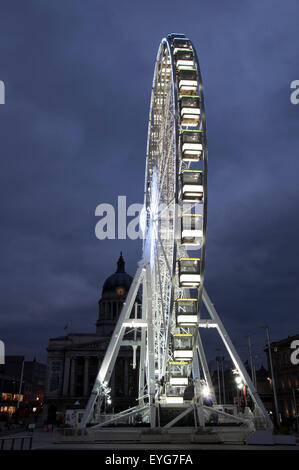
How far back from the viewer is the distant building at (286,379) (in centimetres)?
8894

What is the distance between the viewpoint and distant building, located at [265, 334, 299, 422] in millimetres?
88938

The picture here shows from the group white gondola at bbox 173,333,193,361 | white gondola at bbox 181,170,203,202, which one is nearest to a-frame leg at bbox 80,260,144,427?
white gondola at bbox 173,333,193,361

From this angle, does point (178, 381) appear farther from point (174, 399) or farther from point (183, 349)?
point (183, 349)

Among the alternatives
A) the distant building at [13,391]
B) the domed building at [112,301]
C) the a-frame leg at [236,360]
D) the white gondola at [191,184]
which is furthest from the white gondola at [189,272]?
the domed building at [112,301]

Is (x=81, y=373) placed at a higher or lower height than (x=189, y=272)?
lower

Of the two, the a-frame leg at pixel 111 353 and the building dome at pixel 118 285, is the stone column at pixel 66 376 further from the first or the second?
the a-frame leg at pixel 111 353

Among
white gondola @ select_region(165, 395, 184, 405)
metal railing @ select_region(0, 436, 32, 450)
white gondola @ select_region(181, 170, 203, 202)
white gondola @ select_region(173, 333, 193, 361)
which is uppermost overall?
white gondola @ select_region(181, 170, 203, 202)

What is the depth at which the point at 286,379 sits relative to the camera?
95062mm

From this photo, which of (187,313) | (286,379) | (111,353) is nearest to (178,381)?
(187,313)

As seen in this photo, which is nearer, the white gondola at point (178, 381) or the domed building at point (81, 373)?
the white gondola at point (178, 381)

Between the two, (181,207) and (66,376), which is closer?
(181,207)

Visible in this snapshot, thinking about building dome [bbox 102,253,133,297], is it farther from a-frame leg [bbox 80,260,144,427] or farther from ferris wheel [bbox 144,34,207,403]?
ferris wheel [bbox 144,34,207,403]

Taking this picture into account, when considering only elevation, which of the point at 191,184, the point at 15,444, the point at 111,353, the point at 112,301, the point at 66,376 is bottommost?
the point at 15,444

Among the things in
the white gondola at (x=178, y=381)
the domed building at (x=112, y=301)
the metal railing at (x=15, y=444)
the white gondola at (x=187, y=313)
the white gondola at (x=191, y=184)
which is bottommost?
the metal railing at (x=15, y=444)
